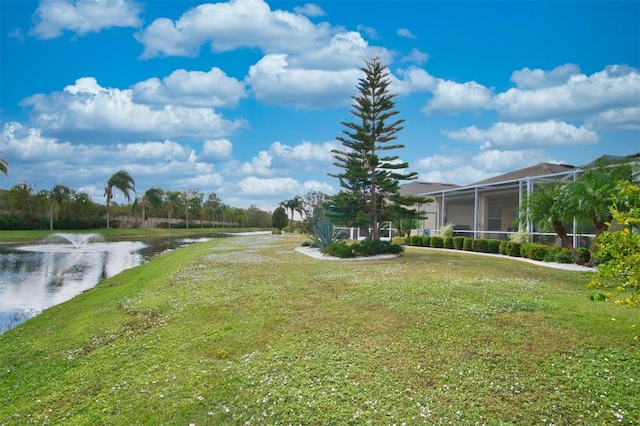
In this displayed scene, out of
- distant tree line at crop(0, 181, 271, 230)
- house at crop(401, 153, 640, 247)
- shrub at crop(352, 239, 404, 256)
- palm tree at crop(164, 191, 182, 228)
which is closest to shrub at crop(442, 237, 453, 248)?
house at crop(401, 153, 640, 247)

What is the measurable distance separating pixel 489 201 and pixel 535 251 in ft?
37.5

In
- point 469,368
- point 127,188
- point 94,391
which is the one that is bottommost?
point 94,391

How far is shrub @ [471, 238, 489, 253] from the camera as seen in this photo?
1803cm

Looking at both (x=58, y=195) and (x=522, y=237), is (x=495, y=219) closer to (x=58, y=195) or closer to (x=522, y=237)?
(x=522, y=237)

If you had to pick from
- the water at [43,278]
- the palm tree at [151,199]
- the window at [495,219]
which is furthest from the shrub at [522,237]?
the palm tree at [151,199]

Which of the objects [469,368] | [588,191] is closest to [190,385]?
[469,368]

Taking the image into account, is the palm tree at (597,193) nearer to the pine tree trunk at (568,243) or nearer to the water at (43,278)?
the pine tree trunk at (568,243)

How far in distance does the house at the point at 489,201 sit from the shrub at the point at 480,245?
136cm

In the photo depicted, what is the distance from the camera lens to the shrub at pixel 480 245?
18.0 meters

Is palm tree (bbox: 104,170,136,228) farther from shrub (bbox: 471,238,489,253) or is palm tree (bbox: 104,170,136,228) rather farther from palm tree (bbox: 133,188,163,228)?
shrub (bbox: 471,238,489,253)

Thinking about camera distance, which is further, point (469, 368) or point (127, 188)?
point (127, 188)

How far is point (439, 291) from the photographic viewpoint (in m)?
8.48

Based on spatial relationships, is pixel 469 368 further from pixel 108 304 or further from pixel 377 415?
pixel 108 304

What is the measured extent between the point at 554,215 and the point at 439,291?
257 inches
